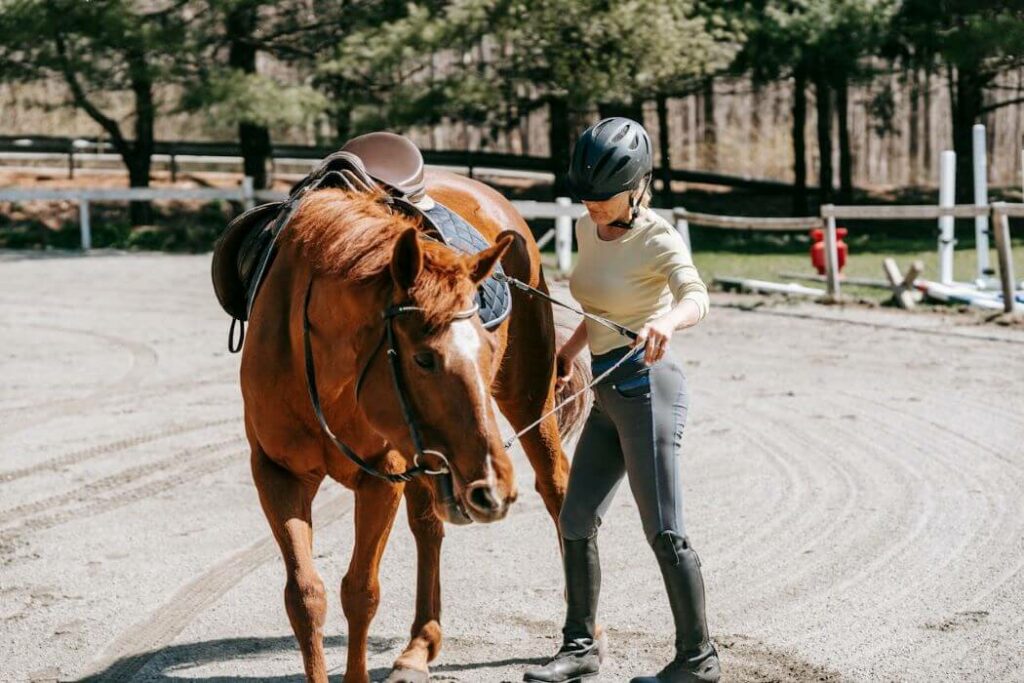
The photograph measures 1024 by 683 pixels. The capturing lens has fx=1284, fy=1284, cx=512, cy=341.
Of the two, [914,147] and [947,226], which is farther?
[914,147]

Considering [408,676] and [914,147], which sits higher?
[408,676]

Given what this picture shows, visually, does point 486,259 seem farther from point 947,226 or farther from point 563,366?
point 947,226

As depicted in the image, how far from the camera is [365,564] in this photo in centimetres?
426

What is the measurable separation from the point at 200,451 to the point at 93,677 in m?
3.66

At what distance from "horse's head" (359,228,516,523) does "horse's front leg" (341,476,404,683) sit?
689 mm

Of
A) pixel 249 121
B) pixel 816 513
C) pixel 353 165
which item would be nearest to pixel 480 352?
pixel 353 165

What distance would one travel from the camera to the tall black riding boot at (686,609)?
3967mm

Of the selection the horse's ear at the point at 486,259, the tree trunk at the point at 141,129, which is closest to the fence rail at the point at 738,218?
the tree trunk at the point at 141,129

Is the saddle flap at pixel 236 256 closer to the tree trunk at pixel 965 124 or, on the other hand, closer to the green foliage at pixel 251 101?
the green foliage at pixel 251 101

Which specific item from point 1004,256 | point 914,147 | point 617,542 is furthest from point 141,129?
point 617,542

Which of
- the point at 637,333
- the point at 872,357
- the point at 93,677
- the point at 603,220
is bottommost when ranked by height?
the point at 872,357

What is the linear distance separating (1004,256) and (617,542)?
8129 mm

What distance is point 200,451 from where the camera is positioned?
314 inches

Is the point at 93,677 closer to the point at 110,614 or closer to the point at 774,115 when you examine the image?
the point at 110,614
